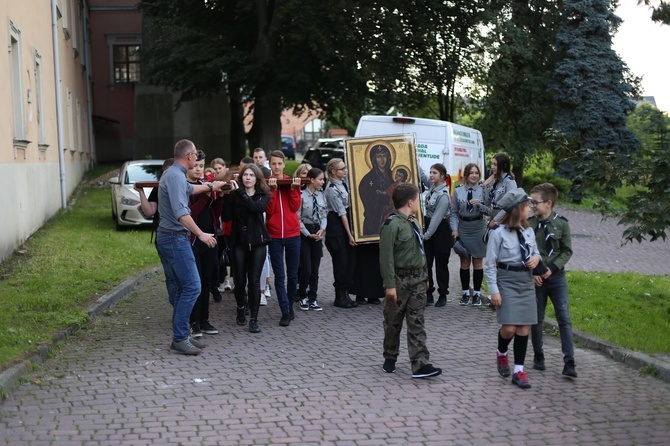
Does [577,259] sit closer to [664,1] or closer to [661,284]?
[661,284]

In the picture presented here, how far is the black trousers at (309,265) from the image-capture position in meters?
10.9

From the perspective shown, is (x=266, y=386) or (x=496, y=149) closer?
(x=266, y=386)

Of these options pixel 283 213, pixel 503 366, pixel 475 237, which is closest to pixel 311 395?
pixel 503 366

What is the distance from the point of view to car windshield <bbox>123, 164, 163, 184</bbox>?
20250mm

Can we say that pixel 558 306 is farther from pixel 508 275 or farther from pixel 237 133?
pixel 237 133

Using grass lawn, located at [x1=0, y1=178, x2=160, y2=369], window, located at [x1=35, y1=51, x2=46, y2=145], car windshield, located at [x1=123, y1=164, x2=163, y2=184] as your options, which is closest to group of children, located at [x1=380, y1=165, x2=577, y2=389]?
grass lawn, located at [x1=0, y1=178, x2=160, y2=369]

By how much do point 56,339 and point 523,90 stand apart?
984 inches

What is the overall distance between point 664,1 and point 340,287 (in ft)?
16.5

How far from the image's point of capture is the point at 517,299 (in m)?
7.29

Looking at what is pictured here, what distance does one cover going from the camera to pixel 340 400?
683 cm

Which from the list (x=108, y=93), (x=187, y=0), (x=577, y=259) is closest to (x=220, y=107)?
(x=108, y=93)

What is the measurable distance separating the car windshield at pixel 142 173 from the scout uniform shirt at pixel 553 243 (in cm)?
1373

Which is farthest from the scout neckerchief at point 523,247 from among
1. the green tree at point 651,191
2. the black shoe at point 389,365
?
the green tree at point 651,191

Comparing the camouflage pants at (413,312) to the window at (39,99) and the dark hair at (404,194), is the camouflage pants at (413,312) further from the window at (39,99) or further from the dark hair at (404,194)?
the window at (39,99)
